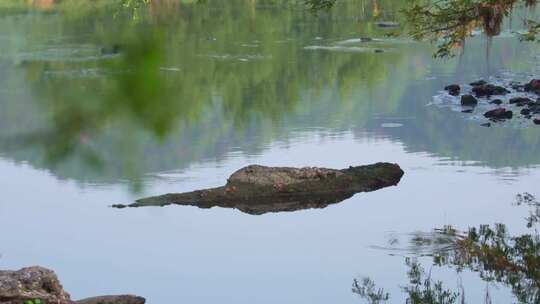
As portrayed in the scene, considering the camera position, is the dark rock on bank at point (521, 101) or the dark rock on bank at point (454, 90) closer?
the dark rock on bank at point (521, 101)

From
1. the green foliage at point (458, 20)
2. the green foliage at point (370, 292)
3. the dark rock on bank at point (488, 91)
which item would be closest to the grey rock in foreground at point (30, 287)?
the green foliage at point (370, 292)

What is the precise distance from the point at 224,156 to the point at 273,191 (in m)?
7.26

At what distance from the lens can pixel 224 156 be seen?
29.1 metres

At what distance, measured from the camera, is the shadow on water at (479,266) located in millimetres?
11297

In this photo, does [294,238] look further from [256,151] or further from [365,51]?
[365,51]

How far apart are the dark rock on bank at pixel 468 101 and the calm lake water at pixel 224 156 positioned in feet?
3.60

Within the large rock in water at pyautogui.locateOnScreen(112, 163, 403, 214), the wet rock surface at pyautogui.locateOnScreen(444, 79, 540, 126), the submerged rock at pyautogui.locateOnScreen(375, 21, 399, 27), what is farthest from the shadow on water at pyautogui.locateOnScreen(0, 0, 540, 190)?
the wet rock surface at pyautogui.locateOnScreen(444, 79, 540, 126)

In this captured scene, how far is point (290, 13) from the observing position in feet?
234

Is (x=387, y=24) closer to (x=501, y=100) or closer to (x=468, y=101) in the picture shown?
(x=468, y=101)

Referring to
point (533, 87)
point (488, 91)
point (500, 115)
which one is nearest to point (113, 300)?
point (500, 115)

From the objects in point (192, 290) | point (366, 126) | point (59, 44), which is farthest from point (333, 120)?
point (192, 290)

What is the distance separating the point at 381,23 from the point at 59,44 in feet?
75.2

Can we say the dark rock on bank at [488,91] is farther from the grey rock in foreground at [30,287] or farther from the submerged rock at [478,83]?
the grey rock in foreground at [30,287]

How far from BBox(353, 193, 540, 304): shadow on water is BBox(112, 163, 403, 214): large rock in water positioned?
4500mm
